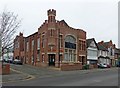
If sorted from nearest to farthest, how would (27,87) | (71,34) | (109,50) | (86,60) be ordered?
(27,87) < (71,34) < (86,60) < (109,50)

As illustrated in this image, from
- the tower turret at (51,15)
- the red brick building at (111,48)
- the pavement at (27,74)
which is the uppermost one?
the tower turret at (51,15)

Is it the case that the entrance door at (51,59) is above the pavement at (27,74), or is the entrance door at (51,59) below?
above

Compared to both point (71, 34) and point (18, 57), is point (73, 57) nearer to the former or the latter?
point (71, 34)

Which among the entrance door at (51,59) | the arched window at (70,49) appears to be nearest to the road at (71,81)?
the entrance door at (51,59)

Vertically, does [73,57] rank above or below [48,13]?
below

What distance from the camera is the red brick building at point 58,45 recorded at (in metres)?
52.9

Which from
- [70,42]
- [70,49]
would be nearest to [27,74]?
[70,49]

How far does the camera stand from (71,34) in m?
56.2

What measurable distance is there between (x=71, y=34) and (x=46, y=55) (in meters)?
7.32

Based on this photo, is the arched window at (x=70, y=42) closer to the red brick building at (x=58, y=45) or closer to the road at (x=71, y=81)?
the red brick building at (x=58, y=45)

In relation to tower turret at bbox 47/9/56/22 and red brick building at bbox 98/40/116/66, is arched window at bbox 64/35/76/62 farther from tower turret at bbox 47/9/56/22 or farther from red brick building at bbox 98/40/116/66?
red brick building at bbox 98/40/116/66

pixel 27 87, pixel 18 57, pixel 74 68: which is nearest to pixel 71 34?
pixel 74 68

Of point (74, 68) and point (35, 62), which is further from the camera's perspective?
point (35, 62)

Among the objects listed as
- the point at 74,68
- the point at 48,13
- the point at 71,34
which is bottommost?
the point at 74,68
